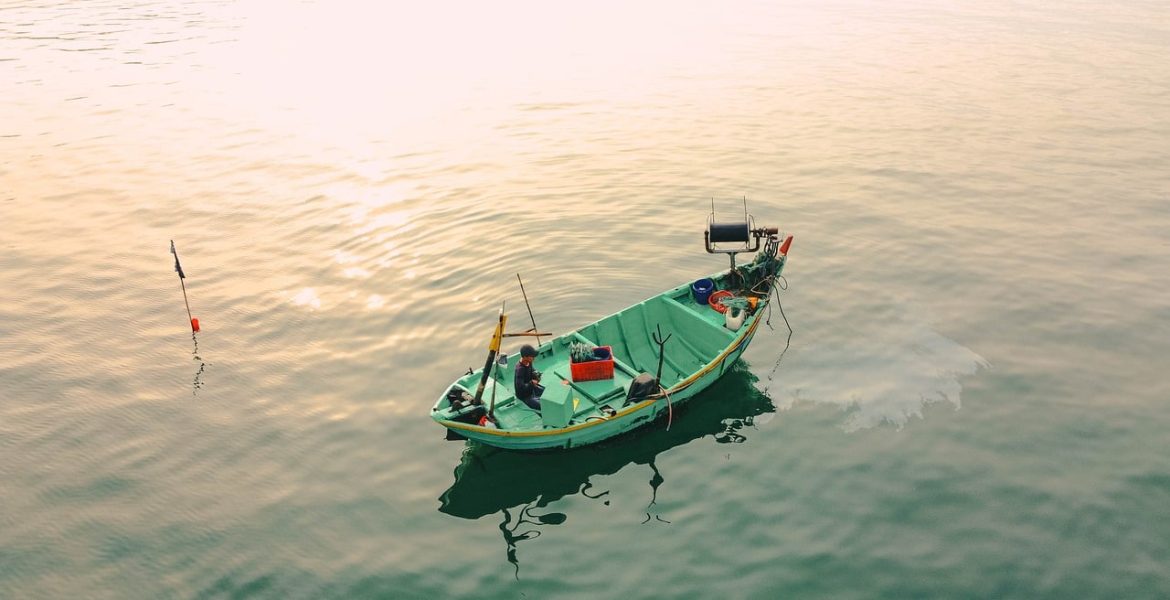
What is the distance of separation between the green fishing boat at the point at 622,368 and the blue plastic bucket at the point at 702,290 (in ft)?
0.09

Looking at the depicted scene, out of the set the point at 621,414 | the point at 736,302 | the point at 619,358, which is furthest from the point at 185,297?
the point at 736,302

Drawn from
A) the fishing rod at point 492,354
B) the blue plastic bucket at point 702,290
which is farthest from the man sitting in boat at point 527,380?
the blue plastic bucket at point 702,290

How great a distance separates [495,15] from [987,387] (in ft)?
232

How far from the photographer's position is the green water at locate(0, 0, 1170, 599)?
13062 mm

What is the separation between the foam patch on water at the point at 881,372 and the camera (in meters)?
16.6

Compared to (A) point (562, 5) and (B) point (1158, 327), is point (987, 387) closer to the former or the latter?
(B) point (1158, 327)

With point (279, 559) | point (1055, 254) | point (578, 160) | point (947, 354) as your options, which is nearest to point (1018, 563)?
point (947, 354)

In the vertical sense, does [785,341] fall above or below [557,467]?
above

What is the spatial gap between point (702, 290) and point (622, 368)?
3.53m

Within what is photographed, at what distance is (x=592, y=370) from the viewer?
51.7ft

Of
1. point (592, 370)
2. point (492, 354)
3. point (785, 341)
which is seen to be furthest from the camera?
point (785, 341)

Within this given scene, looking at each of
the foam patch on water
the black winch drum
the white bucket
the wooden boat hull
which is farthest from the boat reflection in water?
the black winch drum

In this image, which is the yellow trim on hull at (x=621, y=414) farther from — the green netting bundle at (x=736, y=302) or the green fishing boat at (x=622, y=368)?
the green netting bundle at (x=736, y=302)

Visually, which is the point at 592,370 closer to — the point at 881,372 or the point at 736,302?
the point at 736,302
